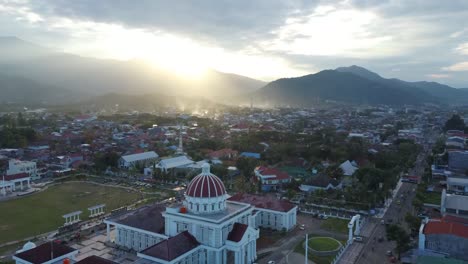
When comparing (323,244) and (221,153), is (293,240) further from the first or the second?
(221,153)

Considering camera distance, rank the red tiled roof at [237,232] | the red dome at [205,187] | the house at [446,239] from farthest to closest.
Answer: the red dome at [205,187] → the house at [446,239] → the red tiled roof at [237,232]

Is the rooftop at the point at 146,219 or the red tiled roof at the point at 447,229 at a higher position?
the red tiled roof at the point at 447,229

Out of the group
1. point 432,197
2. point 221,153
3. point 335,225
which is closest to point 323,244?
point 335,225

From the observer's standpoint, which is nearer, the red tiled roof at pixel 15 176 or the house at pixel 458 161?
the red tiled roof at pixel 15 176

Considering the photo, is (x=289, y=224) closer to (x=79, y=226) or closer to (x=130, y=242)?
(x=130, y=242)

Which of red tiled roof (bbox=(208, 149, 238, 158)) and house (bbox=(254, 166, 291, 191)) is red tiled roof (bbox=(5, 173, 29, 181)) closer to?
red tiled roof (bbox=(208, 149, 238, 158))

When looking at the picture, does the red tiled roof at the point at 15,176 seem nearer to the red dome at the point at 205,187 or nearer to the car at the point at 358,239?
the red dome at the point at 205,187

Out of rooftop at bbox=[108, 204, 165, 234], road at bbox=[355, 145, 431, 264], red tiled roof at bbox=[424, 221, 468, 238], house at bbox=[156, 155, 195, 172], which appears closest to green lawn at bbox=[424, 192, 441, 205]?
road at bbox=[355, 145, 431, 264]

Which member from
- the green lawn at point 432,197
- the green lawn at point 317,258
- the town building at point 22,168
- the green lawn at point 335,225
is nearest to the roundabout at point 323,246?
the green lawn at point 317,258
